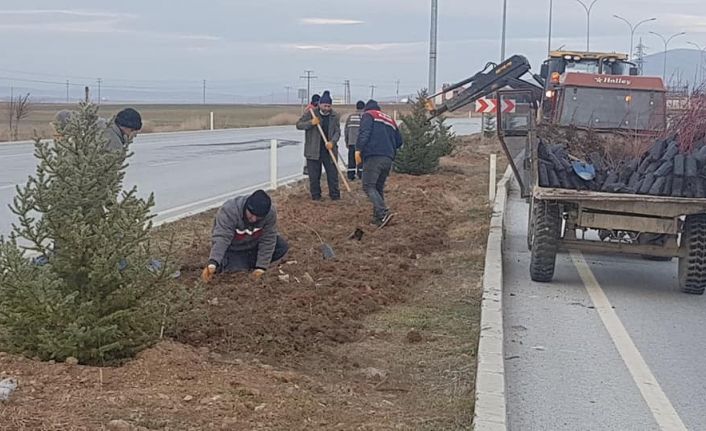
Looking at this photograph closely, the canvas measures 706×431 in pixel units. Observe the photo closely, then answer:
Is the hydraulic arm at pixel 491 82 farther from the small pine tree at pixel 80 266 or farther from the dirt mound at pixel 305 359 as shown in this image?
the small pine tree at pixel 80 266

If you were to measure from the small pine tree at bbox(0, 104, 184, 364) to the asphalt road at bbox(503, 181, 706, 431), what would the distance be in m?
2.39

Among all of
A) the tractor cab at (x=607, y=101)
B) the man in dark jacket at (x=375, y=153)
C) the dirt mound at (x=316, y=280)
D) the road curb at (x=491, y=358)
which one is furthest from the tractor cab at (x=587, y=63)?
the road curb at (x=491, y=358)

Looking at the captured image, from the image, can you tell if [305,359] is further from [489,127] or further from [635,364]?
[489,127]

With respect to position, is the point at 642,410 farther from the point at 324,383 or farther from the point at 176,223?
the point at 176,223

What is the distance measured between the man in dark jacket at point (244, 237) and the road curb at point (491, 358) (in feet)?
6.52

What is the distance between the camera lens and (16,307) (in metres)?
5.59

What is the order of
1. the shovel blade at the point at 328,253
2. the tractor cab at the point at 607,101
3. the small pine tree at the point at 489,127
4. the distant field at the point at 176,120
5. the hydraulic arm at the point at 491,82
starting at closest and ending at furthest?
the shovel blade at the point at 328,253 < the tractor cab at the point at 607,101 < the hydraulic arm at the point at 491,82 < the small pine tree at the point at 489,127 < the distant field at the point at 176,120

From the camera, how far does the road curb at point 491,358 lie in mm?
5473

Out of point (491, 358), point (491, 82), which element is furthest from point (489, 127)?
point (491, 358)

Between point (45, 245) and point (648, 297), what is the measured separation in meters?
6.55

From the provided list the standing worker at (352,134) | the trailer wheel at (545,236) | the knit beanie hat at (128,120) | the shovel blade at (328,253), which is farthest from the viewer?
the standing worker at (352,134)

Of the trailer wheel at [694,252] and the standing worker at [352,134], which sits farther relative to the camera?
Result: the standing worker at [352,134]

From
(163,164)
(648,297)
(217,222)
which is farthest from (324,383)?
(163,164)

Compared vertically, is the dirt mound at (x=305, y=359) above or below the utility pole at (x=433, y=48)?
below
